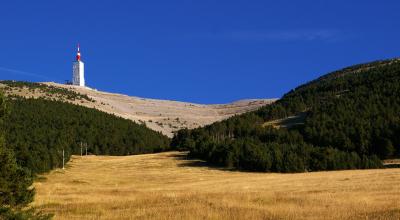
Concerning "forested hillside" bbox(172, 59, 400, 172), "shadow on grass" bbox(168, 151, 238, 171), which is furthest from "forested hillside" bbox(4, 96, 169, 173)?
"shadow on grass" bbox(168, 151, 238, 171)

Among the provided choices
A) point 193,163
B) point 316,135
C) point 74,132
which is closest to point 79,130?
point 74,132

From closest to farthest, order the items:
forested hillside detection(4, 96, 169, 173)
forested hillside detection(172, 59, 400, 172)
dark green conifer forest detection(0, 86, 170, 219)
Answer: forested hillside detection(172, 59, 400, 172)
dark green conifer forest detection(0, 86, 170, 219)
forested hillside detection(4, 96, 169, 173)

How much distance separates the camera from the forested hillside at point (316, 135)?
326ft

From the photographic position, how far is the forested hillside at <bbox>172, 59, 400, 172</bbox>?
99500 millimetres

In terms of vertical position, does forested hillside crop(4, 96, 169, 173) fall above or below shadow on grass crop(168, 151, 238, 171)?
above

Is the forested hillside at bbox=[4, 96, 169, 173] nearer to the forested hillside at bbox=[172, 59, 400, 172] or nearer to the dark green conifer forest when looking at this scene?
the dark green conifer forest

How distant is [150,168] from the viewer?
104750mm

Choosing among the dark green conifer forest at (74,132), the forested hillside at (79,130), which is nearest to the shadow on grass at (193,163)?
the dark green conifer forest at (74,132)

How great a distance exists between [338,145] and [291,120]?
49976 millimetres

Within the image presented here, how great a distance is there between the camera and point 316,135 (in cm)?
12950

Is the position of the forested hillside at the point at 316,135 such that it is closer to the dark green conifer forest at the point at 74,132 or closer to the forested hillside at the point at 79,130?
the forested hillside at the point at 79,130

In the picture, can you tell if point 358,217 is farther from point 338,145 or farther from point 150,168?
point 338,145

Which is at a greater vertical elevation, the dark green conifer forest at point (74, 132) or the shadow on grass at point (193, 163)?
the dark green conifer forest at point (74, 132)

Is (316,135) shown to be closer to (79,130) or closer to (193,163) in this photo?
(193,163)
